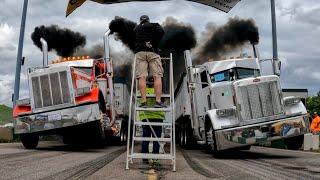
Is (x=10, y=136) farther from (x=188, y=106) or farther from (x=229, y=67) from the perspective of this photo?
(x=229, y=67)

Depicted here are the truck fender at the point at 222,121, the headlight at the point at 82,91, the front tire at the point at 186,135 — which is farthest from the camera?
the front tire at the point at 186,135

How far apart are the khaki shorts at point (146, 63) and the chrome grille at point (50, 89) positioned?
6.05 m

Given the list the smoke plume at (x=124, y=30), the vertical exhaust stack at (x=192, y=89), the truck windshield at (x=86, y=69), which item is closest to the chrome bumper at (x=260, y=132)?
the vertical exhaust stack at (x=192, y=89)

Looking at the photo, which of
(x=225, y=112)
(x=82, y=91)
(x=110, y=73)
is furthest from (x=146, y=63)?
(x=110, y=73)

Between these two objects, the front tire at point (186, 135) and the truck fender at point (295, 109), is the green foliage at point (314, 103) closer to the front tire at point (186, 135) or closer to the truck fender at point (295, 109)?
the front tire at point (186, 135)

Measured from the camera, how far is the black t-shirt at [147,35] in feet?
Answer: 31.7

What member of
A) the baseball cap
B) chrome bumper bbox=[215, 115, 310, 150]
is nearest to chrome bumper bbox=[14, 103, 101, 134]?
chrome bumper bbox=[215, 115, 310, 150]

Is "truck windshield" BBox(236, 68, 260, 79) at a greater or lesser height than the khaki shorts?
greater

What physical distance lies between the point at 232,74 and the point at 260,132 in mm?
A: 2170

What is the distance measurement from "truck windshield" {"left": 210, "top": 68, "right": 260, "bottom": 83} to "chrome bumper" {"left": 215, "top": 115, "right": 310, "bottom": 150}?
6.35 feet

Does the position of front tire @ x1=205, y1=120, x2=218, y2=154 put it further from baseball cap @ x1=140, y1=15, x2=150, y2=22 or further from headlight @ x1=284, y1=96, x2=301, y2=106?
baseball cap @ x1=140, y1=15, x2=150, y2=22

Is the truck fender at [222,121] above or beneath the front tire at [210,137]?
above

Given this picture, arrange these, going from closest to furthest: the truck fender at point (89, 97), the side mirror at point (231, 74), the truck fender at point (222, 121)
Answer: the truck fender at point (222, 121), the side mirror at point (231, 74), the truck fender at point (89, 97)

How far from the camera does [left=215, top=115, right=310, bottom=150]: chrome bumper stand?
1322 centimetres
